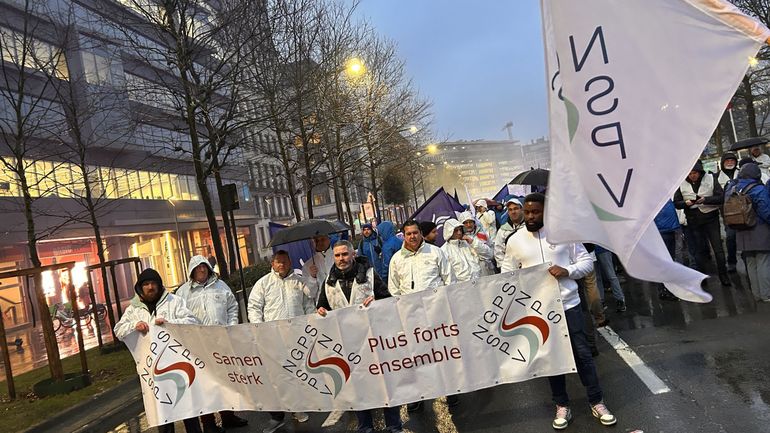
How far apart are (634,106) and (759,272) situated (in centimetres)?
572

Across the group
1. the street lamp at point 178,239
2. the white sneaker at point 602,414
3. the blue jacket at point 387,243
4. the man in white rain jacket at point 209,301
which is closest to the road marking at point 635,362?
the white sneaker at point 602,414

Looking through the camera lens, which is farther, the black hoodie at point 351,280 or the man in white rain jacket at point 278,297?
the man in white rain jacket at point 278,297

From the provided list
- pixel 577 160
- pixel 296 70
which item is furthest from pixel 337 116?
pixel 577 160

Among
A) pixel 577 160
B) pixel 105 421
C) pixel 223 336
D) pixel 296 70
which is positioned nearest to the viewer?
pixel 577 160

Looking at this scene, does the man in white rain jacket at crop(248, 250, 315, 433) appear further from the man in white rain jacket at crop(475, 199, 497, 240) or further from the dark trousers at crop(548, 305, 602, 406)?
the man in white rain jacket at crop(475, 199, 497, 240)

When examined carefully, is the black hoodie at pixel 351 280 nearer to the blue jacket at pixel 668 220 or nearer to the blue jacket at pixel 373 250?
the blue jacket at pixel 373 250

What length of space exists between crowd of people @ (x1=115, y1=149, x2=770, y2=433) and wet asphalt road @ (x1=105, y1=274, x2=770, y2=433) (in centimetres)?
21

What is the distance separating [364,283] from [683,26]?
3120 millimetres

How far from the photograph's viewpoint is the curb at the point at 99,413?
6.41 metres

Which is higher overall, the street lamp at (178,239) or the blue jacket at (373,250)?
the street lamp at (178,239)

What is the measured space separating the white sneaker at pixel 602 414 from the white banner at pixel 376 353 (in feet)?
1.35

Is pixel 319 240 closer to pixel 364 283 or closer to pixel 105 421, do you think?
pixel 364 283

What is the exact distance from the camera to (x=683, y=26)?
2680 millimetres

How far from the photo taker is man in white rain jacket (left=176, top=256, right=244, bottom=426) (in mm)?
5453
